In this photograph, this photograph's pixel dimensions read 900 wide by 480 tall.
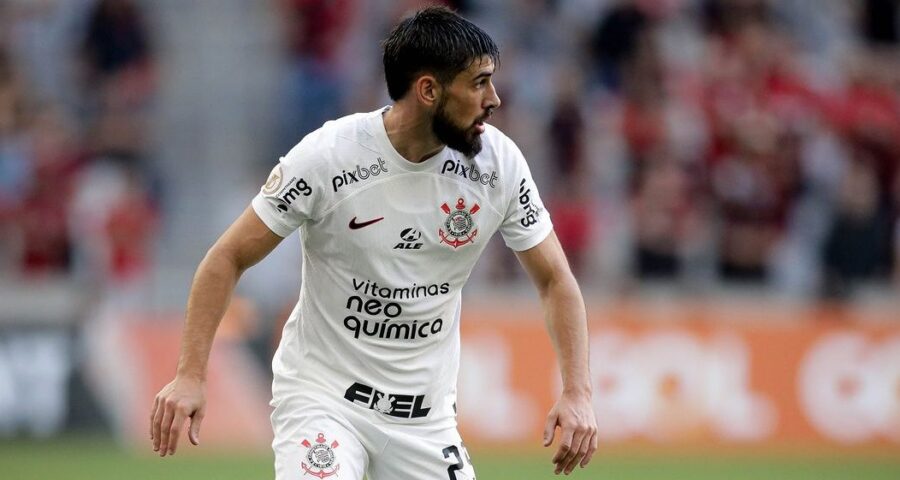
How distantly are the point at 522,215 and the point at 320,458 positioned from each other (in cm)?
133

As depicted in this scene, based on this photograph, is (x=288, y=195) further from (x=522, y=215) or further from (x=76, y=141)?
(x=76, y=141)

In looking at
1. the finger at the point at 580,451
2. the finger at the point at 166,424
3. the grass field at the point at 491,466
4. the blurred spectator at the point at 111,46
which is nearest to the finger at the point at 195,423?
the finger at the point at 166,424

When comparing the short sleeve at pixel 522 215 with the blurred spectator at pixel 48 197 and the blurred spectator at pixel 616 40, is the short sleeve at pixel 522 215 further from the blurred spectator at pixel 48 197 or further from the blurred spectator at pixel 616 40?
the blurred spectator at pixel 616 40

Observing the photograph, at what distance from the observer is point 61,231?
1497 cm

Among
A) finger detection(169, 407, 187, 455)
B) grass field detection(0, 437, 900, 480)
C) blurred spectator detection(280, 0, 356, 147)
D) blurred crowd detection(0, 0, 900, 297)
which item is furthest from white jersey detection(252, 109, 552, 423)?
blurred spectator detection(280, 0, 356, 147)

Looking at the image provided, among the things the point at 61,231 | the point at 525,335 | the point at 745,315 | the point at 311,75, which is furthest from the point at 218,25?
Result: the point at 745,315

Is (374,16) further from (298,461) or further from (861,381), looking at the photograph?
(298,461)

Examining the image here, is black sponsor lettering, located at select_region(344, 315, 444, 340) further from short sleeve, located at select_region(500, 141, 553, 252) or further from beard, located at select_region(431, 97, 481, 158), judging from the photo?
beard, located at select_region(431, 97, 481, 158)

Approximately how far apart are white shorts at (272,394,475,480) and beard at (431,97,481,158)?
1145mm

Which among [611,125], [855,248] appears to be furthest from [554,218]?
[855,248]

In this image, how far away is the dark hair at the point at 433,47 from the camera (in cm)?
616

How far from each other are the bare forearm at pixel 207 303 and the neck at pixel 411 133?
0.86 m

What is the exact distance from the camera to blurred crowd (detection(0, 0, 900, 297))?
1490 centimetres

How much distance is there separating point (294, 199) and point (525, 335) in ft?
27.3
